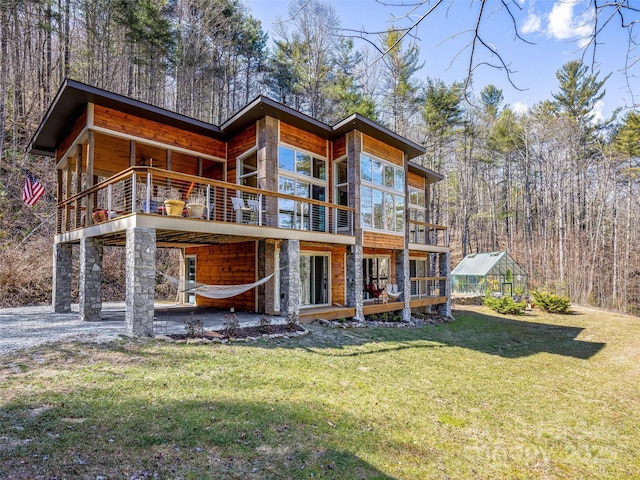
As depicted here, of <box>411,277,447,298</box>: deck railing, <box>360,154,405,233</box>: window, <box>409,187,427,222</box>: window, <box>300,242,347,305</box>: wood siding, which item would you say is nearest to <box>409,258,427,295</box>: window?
<box>411,277,447,298</box>: deck railing

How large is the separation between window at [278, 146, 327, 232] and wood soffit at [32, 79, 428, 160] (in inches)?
36.6

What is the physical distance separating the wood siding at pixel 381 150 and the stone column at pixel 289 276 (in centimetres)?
428

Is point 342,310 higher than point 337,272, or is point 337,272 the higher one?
→ point 337,272

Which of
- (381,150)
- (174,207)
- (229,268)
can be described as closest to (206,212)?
(174,207)

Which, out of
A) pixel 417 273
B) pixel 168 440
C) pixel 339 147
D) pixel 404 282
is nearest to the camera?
pixel 168 440

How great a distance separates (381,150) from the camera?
11781 millimetres

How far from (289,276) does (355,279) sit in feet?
8.39

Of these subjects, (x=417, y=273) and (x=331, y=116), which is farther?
(x=331, y=116)

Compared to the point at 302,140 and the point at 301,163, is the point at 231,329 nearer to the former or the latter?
the point at 301,163

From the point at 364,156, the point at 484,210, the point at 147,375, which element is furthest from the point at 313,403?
the point at 484,210

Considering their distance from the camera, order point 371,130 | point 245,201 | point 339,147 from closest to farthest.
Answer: point 245,201, point 371,130, point 339,147

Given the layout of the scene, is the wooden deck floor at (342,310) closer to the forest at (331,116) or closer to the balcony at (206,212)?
the balcony at (206,212)

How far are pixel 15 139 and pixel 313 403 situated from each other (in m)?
18.0

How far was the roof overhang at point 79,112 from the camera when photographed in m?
7.73
